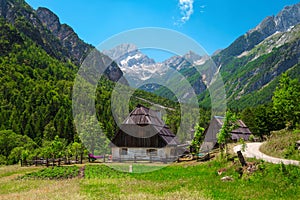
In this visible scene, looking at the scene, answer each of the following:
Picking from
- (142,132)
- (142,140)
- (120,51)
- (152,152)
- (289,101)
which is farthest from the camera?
(142,132)

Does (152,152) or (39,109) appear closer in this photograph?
(152,152)

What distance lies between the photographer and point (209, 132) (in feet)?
277

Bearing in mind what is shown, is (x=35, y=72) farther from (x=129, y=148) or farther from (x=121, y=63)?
(x=121, y=63)

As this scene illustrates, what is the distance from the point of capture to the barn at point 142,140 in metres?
55.8

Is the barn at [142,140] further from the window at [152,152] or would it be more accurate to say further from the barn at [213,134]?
the barn at [213,134]

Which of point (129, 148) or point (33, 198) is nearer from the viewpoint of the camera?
point (33, 198)

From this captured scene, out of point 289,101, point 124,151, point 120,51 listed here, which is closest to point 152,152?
point 124,151

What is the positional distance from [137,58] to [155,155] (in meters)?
25.6

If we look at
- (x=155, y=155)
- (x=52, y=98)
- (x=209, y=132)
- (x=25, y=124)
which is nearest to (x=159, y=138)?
(x=155, y=155)

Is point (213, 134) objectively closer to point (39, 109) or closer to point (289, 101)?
point (289, 101)

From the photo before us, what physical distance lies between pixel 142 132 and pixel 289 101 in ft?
90.8

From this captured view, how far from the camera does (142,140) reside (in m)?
57.2

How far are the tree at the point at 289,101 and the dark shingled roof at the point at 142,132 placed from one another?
69.9ft

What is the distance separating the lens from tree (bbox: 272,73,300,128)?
183ft
